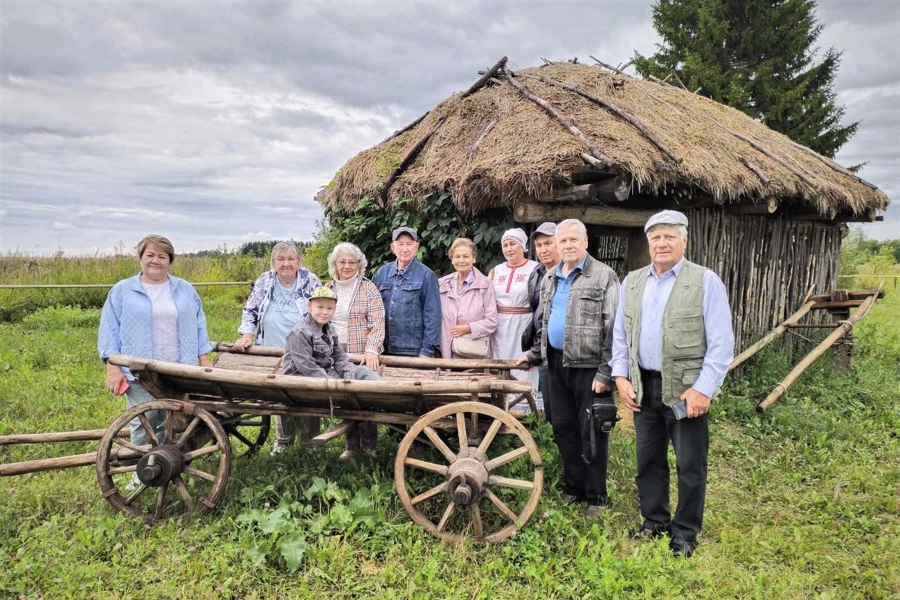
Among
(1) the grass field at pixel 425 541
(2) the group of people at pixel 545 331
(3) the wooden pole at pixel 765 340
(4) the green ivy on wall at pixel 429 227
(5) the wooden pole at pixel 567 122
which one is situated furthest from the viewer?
(3) the wooden pole at pixel 765 340

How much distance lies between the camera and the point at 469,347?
4676 millimetres

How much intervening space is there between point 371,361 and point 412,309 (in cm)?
63

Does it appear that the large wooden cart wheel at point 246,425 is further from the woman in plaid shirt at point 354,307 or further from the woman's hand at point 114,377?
the woman in plaid shirt at point 354,307

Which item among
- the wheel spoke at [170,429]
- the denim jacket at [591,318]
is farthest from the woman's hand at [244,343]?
Result: the denim jacket at [591,318]

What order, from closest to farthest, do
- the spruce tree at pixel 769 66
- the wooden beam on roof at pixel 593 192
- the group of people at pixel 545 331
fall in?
the group of people at pixel 545 331 < the wooden beam on roof at pixel 593 192 < the spruce tree at pixel 769 66

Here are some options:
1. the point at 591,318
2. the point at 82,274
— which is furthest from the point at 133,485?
the point at 82,274

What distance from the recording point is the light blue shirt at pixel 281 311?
14.4 ft

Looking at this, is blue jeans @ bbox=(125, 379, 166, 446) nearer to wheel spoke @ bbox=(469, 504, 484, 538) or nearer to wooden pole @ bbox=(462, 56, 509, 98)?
wheel spoke @ bbox=(469, 504, 484, 538)

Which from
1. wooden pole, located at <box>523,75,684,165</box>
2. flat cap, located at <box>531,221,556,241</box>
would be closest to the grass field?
flat cap, located at <box>531,221,556,241</box>

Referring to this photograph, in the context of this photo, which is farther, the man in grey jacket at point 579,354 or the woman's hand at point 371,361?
the woman's hand at point 371,361

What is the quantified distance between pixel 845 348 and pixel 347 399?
23.8 feet

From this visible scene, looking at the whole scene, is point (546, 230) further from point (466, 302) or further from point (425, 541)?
point (425, 541)

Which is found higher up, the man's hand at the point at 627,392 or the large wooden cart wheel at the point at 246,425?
the man's hand at the point at 627,392

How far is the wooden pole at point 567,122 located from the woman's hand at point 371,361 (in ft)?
9.50
